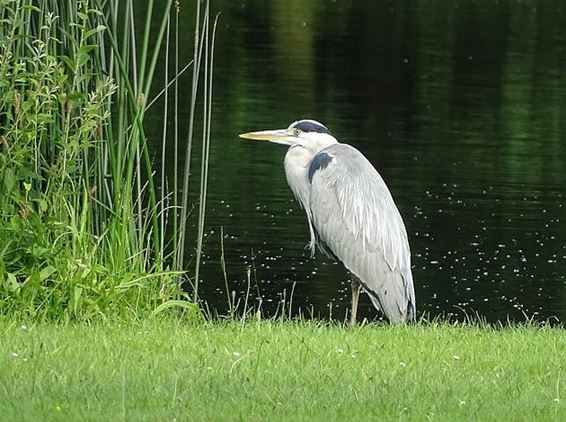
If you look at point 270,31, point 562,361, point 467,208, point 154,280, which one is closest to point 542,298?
point 467,208

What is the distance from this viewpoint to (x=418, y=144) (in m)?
22.3

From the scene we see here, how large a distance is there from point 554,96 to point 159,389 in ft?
76.5

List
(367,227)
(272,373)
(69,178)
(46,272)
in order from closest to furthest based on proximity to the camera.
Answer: (272,373) → (46,272) → (69,178) → (367,227)

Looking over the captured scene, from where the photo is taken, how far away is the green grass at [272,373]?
509 cm

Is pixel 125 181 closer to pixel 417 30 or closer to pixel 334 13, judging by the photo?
pixel 417 30

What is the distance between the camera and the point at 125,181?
8.05 meters

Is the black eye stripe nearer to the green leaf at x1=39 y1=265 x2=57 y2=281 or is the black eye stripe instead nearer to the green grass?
the green grass

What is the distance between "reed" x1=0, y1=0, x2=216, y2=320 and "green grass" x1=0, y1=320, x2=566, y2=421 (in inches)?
15.9

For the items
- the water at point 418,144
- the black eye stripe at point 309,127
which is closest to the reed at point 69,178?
the water at point 418,144

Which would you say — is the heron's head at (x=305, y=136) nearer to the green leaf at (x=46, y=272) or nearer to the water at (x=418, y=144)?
the water at (x=418, y=144)

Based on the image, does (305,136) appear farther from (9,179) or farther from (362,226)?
(9,179)

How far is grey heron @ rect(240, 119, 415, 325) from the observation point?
917 cm

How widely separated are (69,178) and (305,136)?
256 cm

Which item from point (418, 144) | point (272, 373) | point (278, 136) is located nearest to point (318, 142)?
point (278, 136)
